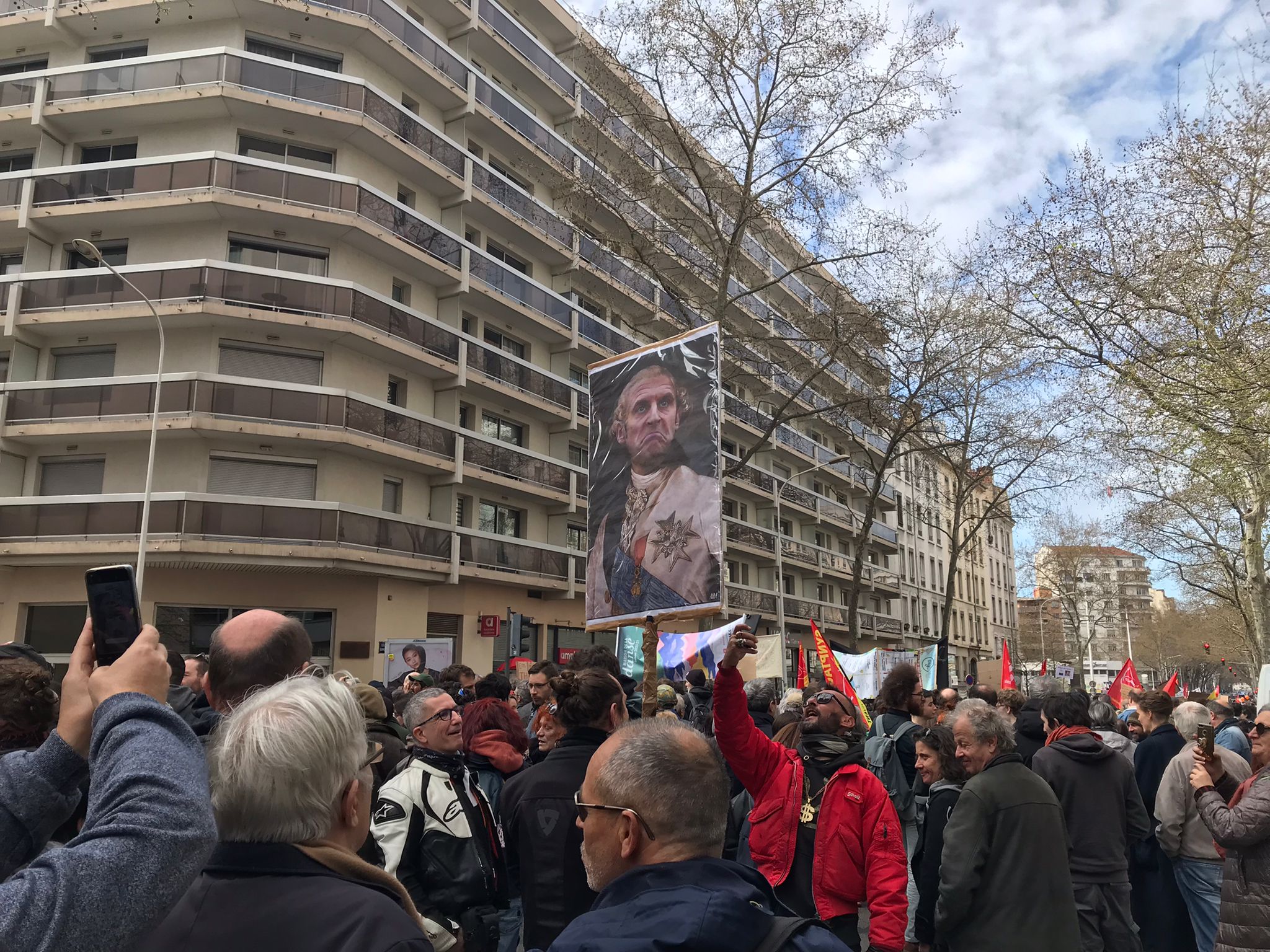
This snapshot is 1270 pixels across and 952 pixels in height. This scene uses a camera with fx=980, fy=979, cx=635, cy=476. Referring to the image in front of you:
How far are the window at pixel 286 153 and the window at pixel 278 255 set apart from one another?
2.25 meters

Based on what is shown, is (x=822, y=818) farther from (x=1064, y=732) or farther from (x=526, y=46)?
(x=526, y=46)

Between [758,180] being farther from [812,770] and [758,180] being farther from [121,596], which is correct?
[121,596]

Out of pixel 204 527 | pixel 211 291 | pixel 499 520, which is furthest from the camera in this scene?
pixel 499 520

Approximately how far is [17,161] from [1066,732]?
30155mm

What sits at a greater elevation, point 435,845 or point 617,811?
point 617,811

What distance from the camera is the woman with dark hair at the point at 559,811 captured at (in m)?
4.27

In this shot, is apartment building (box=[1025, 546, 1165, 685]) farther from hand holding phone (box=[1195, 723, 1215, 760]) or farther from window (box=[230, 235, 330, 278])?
hand holding phone (box=[1195, 723, 1215, 760])

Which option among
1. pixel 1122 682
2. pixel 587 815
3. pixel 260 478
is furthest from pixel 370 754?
pixel 260 478

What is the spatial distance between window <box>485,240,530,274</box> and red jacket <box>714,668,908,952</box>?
28924 mm

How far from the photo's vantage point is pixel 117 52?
27.1 meters

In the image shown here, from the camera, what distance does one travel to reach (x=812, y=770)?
15.3ft

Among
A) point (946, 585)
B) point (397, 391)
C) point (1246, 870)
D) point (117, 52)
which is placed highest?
point (117, 52)

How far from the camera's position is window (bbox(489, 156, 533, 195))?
109 feet

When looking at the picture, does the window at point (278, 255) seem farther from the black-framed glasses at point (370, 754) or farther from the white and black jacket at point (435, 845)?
the black-framed glasses at point (370, 754)
